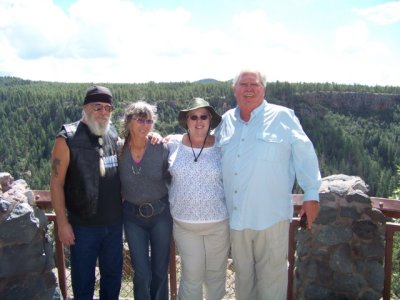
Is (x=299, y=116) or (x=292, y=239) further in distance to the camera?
(x=299, y=116)

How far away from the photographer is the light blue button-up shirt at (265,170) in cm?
302

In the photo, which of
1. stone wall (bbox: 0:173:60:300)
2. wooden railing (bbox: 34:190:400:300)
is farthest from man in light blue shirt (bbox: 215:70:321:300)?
stone wall (bbox: 0:173:60:300)

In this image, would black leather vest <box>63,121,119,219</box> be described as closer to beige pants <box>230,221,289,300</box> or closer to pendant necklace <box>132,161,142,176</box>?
pendant necklace <box>132,161,142,176</box>

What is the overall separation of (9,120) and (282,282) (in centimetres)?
9108

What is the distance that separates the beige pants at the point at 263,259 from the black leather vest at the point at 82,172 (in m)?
1.07

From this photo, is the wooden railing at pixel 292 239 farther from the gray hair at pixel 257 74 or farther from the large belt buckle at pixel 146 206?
the gray hair at pixel 257 74

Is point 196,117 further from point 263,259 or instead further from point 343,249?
point 343,249

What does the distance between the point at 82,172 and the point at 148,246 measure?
77 cm

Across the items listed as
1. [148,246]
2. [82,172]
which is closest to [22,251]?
[82,172]

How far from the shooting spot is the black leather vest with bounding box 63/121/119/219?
3.01 meters

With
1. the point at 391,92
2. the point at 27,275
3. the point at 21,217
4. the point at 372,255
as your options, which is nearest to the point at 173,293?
the point at 27,275

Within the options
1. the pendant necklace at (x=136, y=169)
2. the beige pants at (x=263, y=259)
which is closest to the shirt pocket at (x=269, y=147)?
the beige pants at (x=263, y=259)

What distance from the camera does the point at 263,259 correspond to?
313 centimetres

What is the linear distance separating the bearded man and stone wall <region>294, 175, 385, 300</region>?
5.43 ft
